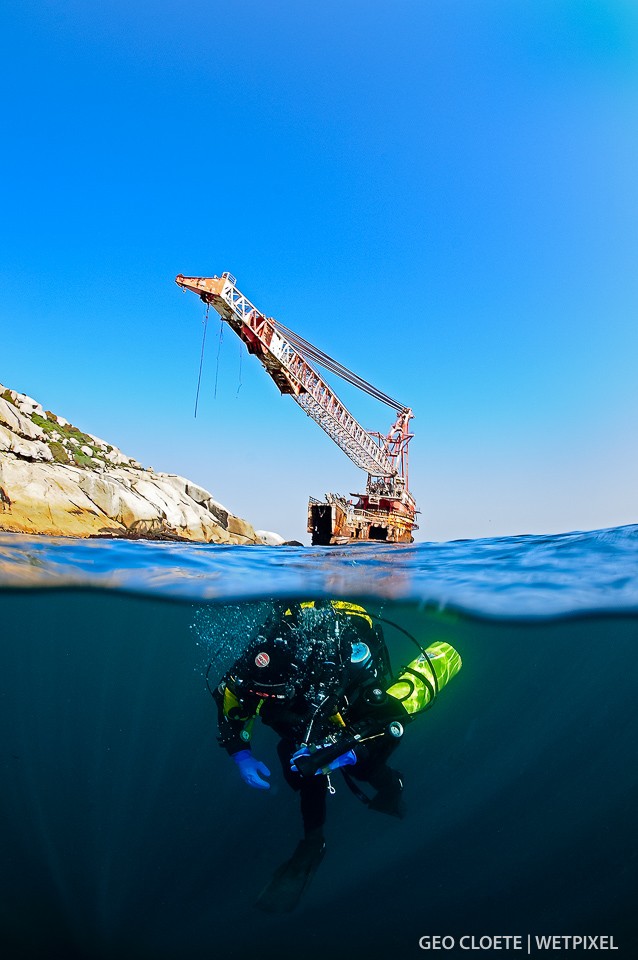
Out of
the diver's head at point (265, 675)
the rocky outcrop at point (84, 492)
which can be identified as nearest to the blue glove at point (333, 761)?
the diver's head at point (265, 675)

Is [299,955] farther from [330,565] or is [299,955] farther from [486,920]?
[330,565]

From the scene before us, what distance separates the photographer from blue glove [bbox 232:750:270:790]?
4832 millimetres

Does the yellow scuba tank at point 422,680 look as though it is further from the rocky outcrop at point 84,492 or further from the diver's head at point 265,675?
the rocky outcrop at point 84,492

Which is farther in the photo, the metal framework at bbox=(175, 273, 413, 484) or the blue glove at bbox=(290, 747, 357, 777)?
the metal framework at bbox=(175, 273, 413, 484)

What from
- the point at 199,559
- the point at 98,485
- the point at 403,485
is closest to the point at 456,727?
the point at 199,559

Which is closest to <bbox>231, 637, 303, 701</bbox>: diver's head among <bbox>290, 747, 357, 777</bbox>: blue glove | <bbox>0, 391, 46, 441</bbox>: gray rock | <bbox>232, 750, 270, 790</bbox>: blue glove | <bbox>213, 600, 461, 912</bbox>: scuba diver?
<bbox>213, 600, 461, 912</bbox>: scuba diver

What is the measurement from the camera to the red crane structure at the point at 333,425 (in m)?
27.9

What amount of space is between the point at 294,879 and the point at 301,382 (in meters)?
28.3

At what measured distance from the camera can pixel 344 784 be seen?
12492 mm

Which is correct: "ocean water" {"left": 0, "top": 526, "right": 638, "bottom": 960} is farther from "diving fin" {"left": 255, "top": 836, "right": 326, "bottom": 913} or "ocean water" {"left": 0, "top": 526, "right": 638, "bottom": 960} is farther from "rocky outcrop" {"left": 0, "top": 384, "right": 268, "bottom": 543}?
"rocky outcrop" {"left": 0, "top": 384, "right": 268, "bottom": 543}

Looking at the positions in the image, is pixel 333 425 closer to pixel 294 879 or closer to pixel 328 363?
pixel 328 363

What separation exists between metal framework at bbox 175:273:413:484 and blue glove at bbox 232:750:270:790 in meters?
25.5

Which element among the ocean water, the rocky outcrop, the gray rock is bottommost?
the ocean water

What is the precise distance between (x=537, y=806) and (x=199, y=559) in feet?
36.7
